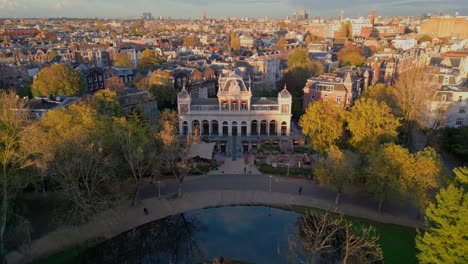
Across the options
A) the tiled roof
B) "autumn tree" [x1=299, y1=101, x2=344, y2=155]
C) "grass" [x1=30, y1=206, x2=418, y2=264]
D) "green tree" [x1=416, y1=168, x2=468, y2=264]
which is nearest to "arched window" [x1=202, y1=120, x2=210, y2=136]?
the tiled roof

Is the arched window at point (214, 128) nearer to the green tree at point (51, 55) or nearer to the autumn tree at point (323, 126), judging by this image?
the autumn tree at point (323, 126)

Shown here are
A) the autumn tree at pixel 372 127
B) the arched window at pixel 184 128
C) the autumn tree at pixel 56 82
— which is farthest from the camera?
the autumn tree at pixel 56 82

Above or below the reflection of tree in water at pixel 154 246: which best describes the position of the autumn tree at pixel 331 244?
above

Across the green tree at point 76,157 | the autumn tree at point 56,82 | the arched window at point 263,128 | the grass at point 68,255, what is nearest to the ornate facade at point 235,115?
the arched window at point 263,128

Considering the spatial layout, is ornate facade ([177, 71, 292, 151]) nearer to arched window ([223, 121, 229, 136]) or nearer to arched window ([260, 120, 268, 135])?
arched window ([223, 121, 229, 136])

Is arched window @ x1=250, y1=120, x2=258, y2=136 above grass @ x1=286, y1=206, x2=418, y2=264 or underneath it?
above
